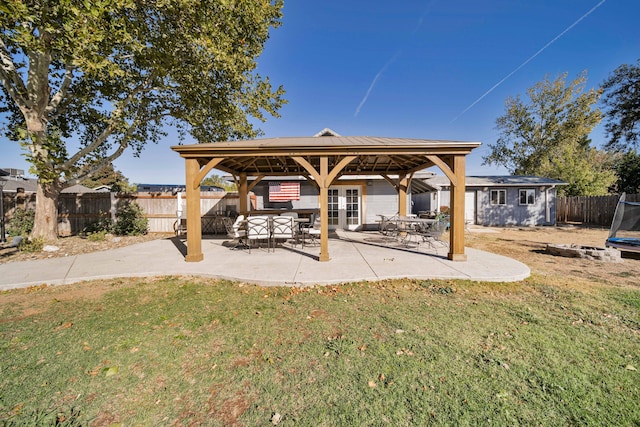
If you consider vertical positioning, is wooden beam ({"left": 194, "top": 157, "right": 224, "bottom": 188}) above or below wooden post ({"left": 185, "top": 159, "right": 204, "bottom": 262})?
above

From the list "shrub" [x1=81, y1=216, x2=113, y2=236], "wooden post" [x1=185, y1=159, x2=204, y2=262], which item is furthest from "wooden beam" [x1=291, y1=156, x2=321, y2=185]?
"shrub" [x1=81, y1=216, x2=113, y2=236]

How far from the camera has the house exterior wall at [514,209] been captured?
16453mm

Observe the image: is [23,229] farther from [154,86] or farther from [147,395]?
[147,395]

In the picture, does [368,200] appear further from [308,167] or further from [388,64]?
[388,64]

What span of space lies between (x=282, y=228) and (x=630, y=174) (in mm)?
28075

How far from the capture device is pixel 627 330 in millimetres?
2988

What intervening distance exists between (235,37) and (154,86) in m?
3.32

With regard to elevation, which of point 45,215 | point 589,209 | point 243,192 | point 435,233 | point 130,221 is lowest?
point 435,233

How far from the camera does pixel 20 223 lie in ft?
30.2

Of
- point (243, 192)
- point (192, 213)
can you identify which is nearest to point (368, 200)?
point (243, 192)

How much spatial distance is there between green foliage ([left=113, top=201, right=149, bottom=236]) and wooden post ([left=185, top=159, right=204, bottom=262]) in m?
6.02

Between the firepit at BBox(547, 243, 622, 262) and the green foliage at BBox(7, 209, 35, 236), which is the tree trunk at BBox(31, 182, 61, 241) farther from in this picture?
the firepit at BBox(547, 243, 622, 262)

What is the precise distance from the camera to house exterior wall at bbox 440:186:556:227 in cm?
1645

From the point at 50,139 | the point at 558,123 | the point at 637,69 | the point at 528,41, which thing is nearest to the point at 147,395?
the point at 50,139
